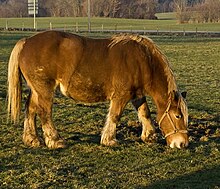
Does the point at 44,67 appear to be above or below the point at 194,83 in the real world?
above

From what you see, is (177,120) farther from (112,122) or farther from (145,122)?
(112,122)

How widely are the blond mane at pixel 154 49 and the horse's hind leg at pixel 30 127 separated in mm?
1695

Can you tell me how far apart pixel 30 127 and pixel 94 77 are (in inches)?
55.1

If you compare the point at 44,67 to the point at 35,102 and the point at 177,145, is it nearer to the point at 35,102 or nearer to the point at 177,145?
the point at 35,102

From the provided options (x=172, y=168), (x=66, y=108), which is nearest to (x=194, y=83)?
(x=66, y=108)

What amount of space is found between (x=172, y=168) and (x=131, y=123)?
2.73 meters

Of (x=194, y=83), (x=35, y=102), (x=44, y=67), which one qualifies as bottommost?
(x=194, y=83)

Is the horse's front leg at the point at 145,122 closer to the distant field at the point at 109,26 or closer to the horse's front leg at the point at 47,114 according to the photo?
the horse's front leg at the point at 47,114

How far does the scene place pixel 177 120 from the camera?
691cm

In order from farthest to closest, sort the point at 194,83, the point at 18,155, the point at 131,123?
the point at 194,83 < the point at 131,123 < the point at 18,155

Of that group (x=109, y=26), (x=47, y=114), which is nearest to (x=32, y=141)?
(x=47, y=114)

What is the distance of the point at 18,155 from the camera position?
6559 millimetres

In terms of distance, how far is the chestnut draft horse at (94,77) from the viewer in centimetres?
689

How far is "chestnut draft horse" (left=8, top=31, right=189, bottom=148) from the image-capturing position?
22.6 feet
